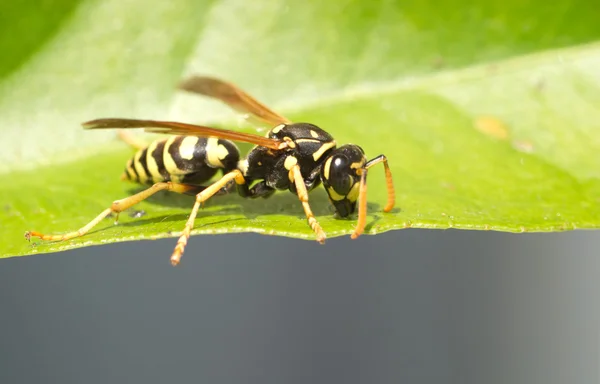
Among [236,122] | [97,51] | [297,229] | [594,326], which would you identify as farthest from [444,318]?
[97,51]

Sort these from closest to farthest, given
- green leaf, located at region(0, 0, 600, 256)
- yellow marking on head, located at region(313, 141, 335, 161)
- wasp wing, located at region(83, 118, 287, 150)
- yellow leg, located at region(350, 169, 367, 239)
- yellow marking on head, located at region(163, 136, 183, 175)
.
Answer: wasp wing, located at region(83, 118, 287, 150), yellow leg, located at region(350, 169, 367, 239), green leaf, located at region(0, 0, 600, 256), yellow marking on head, located at region(313, 141, 335, 161), yellow marking on head, located at region(163, 136, 183, 175)

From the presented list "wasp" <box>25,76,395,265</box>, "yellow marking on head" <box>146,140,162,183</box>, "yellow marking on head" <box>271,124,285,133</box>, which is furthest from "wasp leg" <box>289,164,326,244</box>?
"yellow marking on head" <box>146,140,162,183</box>

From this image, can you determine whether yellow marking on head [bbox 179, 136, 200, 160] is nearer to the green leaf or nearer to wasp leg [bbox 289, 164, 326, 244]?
the green leaf

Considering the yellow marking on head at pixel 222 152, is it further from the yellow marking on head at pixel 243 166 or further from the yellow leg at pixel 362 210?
the yellow leg at pixel 362 210

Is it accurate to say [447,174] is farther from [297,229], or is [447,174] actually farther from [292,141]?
[297,229]

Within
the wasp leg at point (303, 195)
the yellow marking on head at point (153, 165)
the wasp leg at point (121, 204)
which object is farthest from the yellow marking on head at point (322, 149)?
the yellow marking on head at point (153, 165)

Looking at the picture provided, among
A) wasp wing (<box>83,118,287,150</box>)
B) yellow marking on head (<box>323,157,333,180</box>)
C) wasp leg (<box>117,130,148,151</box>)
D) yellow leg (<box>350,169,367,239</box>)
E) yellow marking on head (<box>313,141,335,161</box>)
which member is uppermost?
wasp wing (<box>83,118,287,150</box>)
